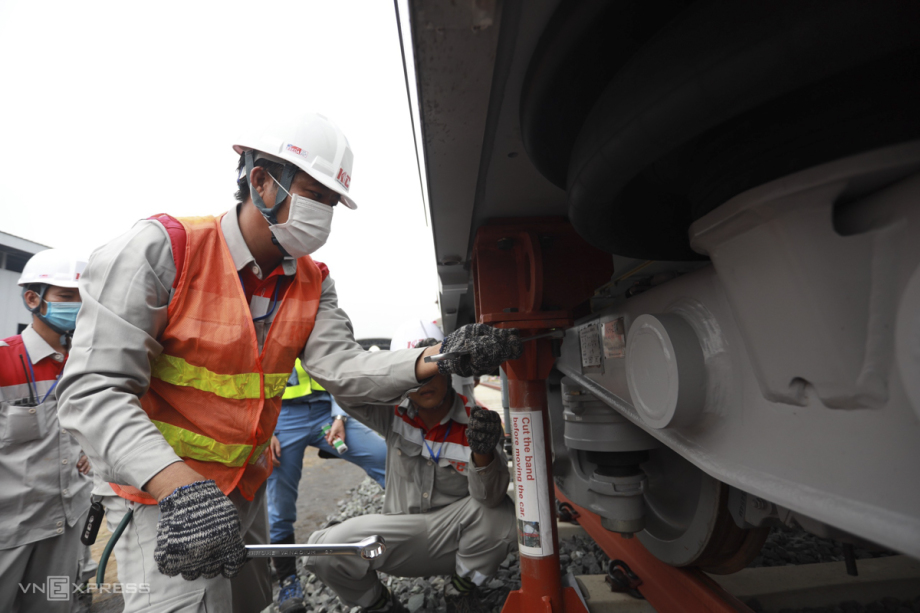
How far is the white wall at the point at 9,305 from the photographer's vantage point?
177 inches

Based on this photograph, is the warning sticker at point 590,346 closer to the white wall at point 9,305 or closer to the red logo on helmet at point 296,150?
the red logo on helmet at point 296,150

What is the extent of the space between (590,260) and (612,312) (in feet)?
1.19

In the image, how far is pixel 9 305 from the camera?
15.1 feet

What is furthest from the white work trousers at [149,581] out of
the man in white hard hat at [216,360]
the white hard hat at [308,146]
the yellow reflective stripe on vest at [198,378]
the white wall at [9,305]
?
the white wall at [9,305]

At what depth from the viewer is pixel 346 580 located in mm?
2021

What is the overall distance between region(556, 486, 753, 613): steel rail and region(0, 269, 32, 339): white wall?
6115mm

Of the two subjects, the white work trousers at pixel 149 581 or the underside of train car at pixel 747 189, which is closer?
the underside of train car at pixel 747 189

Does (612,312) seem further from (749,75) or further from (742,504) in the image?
(749,75)

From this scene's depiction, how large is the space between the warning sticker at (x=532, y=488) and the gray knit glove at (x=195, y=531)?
86 cm

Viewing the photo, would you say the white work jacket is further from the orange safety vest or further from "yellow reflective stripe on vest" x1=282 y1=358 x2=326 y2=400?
the orange safety vest

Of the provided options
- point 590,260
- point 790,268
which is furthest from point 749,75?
point 590,260

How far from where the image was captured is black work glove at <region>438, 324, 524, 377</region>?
4.16 ft

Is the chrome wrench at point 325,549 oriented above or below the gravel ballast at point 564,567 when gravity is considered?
above

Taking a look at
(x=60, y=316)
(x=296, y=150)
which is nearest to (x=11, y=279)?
(x=60, y=316)
